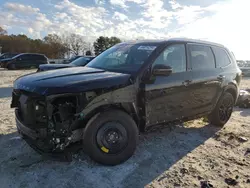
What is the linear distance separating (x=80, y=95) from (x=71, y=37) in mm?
67959

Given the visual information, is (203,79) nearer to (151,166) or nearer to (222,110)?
(222,110)

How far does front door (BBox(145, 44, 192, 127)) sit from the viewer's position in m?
3.65

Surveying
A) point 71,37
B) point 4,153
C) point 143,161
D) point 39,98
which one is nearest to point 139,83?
point 143,161

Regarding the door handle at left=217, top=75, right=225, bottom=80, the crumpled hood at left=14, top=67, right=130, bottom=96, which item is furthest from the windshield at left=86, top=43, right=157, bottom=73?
the door handle at left=217, top=75, right=225, bottom=80

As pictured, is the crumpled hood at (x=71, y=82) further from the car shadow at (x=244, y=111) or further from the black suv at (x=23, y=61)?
the black suv at (x=23, y=61)

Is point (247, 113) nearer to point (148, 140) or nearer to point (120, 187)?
point (148, 140)

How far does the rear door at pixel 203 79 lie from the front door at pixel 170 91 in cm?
19

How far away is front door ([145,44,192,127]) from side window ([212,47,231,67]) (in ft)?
3.92

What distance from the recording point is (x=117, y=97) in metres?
3.26

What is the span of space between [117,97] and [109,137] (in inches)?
23.2

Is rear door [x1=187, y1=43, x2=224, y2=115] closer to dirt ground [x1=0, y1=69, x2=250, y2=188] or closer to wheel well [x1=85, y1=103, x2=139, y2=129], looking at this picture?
dirt ground [x1=0, y1=69, x2=250, y2=188]

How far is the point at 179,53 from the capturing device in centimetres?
421

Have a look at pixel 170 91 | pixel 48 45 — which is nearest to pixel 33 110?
pixel 170 91

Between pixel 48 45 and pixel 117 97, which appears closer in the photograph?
pixel 117 97
